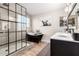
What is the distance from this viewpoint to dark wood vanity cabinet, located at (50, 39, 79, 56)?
0.92m

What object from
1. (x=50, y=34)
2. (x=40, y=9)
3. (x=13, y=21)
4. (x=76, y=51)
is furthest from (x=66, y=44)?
(x=13, y=21)

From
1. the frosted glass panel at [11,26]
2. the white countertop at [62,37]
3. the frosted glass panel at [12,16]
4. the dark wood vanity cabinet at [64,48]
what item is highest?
the frosted glass panel at [12,16]

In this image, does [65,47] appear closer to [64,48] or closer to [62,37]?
[64,48]

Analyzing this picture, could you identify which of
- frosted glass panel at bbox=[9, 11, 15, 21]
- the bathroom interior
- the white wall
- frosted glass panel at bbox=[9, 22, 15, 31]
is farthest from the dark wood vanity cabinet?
frosted glass panel at bbox=[9, 11, 15, 21]

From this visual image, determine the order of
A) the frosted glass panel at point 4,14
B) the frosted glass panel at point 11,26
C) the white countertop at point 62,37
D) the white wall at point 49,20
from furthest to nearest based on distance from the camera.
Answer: the frosted glass panel at point 11,26 → the frosted glass panel at point 4,14 → the white wall at point 49,20 → the white countertop at point 62,37

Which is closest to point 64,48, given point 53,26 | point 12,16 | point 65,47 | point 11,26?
point 65,47

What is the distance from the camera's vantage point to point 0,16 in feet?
6.19

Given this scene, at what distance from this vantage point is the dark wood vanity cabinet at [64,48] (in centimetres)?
92

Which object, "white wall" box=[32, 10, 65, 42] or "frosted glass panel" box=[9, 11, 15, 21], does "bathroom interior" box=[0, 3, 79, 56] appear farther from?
"frosted glass panel" box=[9, 11, 15, 21]

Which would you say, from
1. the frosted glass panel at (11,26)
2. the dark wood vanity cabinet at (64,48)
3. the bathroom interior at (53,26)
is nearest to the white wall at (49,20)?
the bathroom interior at (53,26)

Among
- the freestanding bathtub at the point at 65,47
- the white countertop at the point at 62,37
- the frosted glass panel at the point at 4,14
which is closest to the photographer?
the freestanding bathtub at the point at 65,47

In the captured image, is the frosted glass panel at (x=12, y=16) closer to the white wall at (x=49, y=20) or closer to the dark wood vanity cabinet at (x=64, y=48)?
the white wall at (x=49, y=20)

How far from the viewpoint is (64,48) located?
1.02 metres

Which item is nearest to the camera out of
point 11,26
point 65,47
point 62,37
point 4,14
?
point 65,47
